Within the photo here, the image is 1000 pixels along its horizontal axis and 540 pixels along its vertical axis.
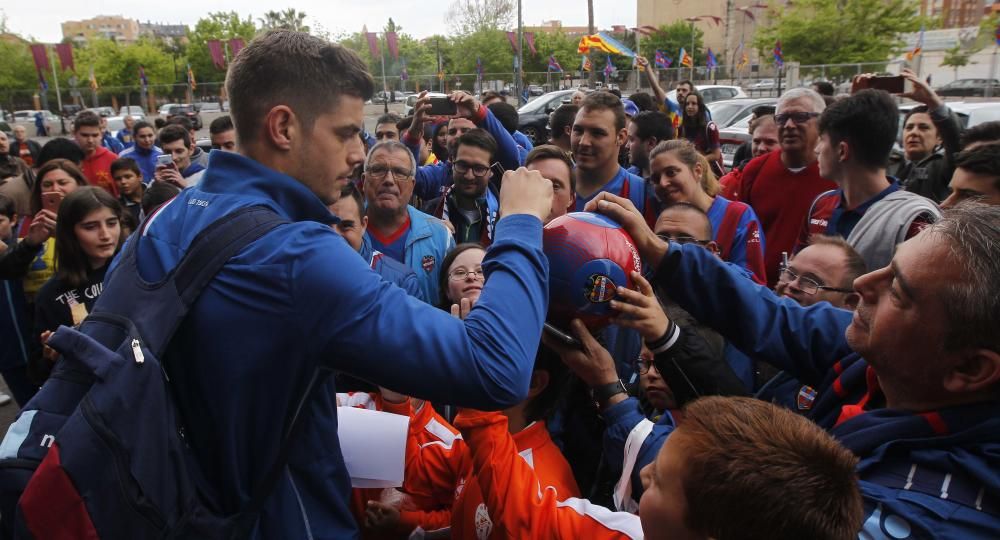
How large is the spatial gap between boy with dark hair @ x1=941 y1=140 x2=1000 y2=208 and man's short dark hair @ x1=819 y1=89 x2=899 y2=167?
37 centimetres

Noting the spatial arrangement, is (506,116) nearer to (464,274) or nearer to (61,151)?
(61,151)

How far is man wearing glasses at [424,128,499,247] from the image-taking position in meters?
5.02

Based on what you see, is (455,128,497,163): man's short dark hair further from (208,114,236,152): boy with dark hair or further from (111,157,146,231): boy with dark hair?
(111,157,146,231): boy with dark hair

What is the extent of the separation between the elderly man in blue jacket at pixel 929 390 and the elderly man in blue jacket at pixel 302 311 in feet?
2.06

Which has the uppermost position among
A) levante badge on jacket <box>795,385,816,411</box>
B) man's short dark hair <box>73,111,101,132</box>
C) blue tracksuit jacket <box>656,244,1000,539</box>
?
man's short dark hair <box>73,111,101,132</box>

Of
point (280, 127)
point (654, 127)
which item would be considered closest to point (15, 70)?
point (654, 127)

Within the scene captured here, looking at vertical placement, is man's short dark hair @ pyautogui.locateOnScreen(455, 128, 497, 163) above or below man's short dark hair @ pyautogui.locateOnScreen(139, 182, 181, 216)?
above

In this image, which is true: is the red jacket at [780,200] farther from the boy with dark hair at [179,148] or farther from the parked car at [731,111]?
the parked car at [731,111]

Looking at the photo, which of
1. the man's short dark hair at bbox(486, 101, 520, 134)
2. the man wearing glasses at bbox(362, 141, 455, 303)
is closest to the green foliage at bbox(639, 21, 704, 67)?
the man's short dark hair at bbox(486, 101, 520, 134)

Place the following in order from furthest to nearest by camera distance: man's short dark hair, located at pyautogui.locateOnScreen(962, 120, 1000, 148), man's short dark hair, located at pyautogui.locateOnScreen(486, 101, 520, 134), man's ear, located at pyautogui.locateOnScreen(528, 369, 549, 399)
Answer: man's short dark hair, located at pyautogui.locateOnScreen(486, 101, 520, 134), man's short dark hair, located at pyautogui.locateOnScreen(962, 120, 1000, 148), man's ear, located at pyautogui.locateOnScreen(528, 369, 549, 399)

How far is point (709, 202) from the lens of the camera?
4000 millimetres

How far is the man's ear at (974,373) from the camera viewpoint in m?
1.42

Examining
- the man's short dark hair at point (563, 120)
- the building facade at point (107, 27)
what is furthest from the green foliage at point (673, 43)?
the building facade at point (107, 27)

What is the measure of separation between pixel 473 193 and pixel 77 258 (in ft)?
8.73
